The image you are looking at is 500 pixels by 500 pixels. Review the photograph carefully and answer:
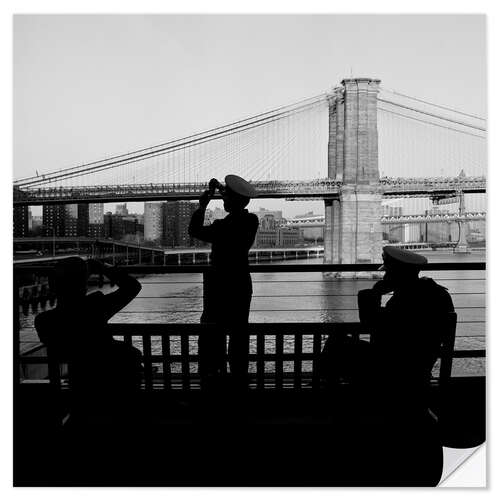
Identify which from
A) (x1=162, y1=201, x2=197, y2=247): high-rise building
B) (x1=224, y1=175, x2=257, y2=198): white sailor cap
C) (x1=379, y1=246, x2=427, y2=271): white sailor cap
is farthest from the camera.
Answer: (x1=162, y1=201, x2=197, y2=247): high-rise building

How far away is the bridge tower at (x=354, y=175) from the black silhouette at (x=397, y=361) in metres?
21.6

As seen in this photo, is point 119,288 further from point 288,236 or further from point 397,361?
point 288,236

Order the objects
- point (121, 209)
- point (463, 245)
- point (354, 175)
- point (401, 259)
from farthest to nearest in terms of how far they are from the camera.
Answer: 1. point (354, 175)
2. point (121, 209)
3. point (463, 245)
4. point (401, 259)

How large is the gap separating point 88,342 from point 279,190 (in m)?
19.9

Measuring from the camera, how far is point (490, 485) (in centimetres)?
222

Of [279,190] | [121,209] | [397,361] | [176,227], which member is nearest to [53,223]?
[176,227]

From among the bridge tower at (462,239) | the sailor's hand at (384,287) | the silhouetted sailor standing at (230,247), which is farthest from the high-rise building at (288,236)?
the sailor's hand at (384,287)

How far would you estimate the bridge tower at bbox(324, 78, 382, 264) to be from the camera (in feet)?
84.4

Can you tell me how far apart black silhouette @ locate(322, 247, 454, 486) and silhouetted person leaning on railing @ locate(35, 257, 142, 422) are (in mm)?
587

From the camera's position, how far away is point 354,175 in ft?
96.4

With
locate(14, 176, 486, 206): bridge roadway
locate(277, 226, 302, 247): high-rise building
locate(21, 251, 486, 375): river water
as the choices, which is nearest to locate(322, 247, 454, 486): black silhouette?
locate(14, 176, 486, 206): bridge roadway

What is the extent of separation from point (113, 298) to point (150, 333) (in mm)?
143

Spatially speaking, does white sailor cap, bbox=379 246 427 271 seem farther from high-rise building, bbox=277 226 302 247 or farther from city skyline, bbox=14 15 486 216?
high-rise building, bbox=277 226 302 247
